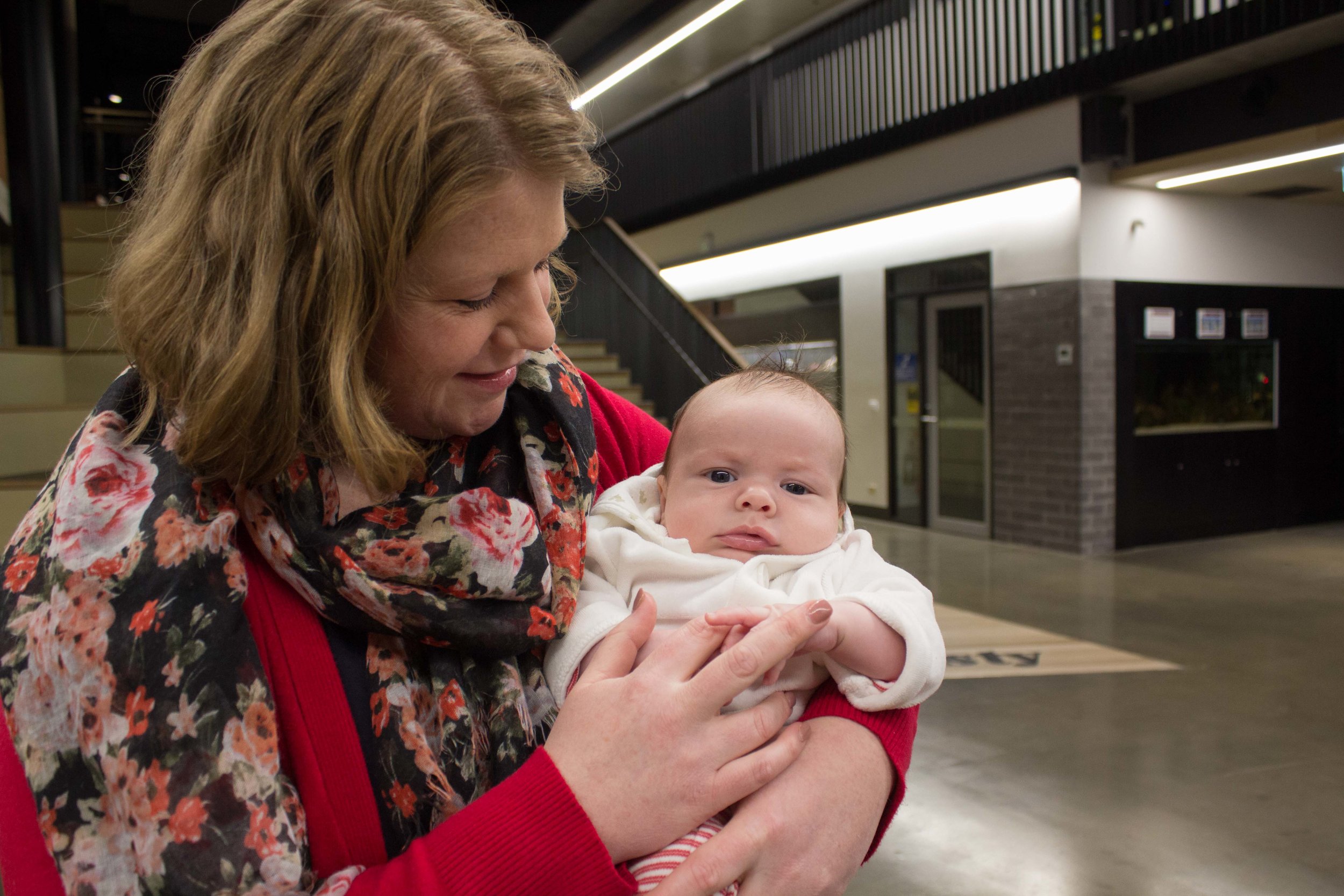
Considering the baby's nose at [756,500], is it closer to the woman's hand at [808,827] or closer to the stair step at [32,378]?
the woman's hand at [808,827]

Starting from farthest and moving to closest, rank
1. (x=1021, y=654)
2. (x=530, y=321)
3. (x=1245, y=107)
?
(x=1245, y=107) → (x=1021, y=654) → (x=530, y=321)

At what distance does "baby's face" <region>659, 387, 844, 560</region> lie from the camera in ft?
4.45

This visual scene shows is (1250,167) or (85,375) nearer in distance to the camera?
(85,375)

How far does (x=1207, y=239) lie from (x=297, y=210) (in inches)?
359

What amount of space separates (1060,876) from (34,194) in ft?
22.8

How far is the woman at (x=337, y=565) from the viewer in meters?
0.81

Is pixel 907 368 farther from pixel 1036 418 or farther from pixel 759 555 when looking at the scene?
pixel 759 555

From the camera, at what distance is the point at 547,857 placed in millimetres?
851

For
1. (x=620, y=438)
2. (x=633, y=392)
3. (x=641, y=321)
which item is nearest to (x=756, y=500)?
(x=620, y=438)

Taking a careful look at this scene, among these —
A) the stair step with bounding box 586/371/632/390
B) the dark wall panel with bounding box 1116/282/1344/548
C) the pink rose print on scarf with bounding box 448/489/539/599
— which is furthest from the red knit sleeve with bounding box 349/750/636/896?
the dark wall panel with bounding box 1116/282/1344/548

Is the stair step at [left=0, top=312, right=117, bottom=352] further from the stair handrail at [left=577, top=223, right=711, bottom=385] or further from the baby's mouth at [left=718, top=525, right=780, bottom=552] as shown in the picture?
the baby's mouth at [left=718, top=525, right=780, bottom=552]

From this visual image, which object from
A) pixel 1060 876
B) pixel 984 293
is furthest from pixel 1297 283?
pixel 1060 876

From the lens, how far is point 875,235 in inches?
379

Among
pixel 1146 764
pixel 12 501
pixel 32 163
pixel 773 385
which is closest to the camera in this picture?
pixel 773 385
